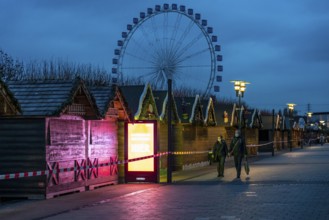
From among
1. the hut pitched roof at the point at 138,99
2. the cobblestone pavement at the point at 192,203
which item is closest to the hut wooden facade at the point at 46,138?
the cobblestone pavement at the point at 192,203

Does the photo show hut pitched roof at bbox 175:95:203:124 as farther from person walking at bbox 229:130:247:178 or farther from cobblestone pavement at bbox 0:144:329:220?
cobblestone pavement at bbox 0:144:329:220

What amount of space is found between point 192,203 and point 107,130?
7577 mm

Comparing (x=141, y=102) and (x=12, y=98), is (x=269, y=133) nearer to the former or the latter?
(x=141, y=102)

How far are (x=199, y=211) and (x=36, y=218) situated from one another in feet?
11.8

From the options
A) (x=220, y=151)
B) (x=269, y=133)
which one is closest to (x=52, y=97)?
(x=220, y=151)

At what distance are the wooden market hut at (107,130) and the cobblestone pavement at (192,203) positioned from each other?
80cm

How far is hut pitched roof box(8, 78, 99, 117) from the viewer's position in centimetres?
1945

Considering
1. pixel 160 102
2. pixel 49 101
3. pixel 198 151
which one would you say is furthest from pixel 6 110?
pixel 198 151

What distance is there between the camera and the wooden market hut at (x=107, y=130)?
22.8m

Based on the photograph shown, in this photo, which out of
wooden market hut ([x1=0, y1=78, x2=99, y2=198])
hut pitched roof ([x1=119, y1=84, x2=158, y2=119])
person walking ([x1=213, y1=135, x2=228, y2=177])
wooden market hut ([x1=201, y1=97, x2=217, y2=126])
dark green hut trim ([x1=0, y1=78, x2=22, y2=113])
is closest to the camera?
dark green hut trim ([x1=0, y1=78, x2=22, y2=113])

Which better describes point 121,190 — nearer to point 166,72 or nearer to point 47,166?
point 47,166

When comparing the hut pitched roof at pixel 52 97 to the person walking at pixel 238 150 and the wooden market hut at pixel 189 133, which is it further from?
the wooden market hut at pixel 189 133

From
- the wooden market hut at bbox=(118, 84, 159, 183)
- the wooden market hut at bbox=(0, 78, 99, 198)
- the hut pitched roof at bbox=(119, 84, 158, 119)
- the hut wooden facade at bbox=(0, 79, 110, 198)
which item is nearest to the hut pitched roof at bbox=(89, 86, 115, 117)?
the hut wooden facade at bbox=(0, 79, 110, 198)

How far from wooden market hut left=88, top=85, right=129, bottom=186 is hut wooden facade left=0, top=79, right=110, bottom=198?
42.4 inches
